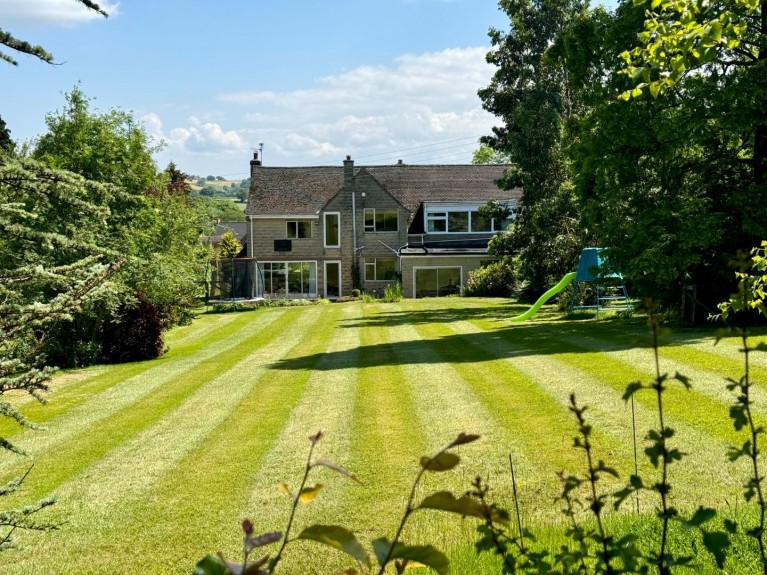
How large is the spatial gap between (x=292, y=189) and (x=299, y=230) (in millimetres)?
2980

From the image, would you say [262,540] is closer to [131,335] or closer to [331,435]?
[331,435]

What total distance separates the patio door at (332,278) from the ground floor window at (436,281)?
→ 5.22 metres

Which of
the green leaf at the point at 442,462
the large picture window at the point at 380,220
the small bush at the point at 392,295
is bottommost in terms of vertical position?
the small bush at the point at 392,295

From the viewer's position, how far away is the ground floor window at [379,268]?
49812 millimetres

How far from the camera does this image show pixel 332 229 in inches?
1967

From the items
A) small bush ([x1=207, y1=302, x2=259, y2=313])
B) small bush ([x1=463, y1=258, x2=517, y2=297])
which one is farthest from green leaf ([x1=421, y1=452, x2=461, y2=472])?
small bush ([x1=463, y1=258, x2=517, y2=297])

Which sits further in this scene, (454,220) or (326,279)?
(454,220)

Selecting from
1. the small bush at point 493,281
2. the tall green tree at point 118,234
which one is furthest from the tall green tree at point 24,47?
the small bush at point 493,281

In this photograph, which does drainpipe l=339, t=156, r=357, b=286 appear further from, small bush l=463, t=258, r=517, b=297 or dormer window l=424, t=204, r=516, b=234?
small bush l=463, t=258, r=517, b=297

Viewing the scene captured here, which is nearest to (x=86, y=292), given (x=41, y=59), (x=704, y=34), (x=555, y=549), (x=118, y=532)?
(x=41, y=59)

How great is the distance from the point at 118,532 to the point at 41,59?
14.5ft

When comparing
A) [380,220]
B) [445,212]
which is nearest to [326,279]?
[380,220]

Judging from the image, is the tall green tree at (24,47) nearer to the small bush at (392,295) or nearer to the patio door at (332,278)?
the small bush at (392,295)

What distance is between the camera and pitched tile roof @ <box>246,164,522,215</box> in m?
50.4
